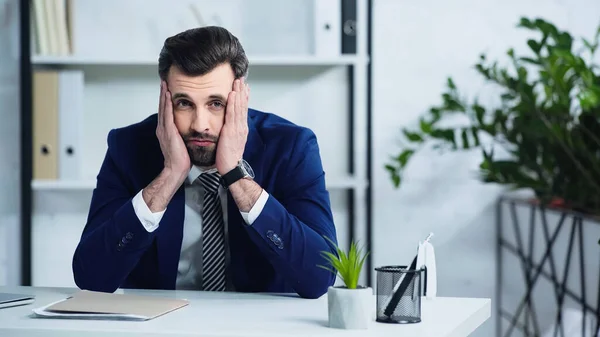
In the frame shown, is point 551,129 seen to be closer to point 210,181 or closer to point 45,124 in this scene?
point 210,181

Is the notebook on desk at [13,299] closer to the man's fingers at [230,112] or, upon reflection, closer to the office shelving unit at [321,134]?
the man's fingers at [230,112]

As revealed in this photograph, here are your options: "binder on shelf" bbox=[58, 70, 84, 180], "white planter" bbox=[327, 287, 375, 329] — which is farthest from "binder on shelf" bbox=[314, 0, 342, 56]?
"white planter" bbox=[327, 287, 375, 329]

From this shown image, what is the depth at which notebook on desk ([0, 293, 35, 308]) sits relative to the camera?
5.10 ft

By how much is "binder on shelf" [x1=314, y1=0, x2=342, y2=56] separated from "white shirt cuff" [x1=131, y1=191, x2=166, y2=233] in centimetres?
135

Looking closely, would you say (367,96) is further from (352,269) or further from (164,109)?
(352,269)

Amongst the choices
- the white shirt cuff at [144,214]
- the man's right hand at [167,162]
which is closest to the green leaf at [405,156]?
the man's right hand at [167,162]

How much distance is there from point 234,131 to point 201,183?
15 cm

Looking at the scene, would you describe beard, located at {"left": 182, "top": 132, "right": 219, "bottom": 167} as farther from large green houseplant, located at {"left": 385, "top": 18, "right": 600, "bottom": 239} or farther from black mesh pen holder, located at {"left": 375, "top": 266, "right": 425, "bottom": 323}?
large green houseplant, located at {"left": 385, "top": 18, "right": 600, "bottom": 239}

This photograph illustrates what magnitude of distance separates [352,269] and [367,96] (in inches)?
72.4

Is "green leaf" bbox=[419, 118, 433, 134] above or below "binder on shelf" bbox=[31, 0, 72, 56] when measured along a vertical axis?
below

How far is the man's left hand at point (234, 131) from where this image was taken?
187cm

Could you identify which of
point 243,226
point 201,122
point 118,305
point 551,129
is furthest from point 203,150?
point 551,129

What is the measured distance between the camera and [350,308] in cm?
131

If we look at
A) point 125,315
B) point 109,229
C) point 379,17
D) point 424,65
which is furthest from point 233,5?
point 125,315
